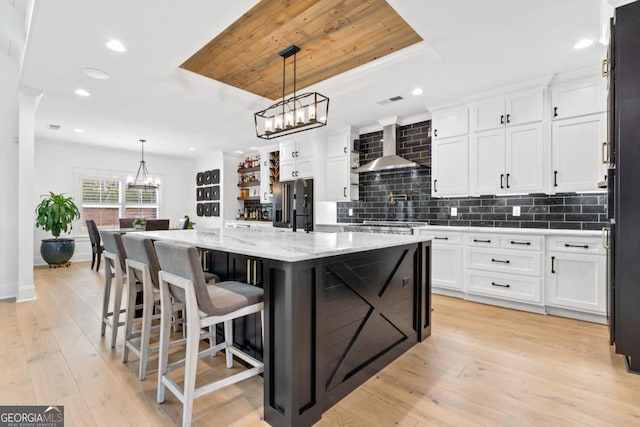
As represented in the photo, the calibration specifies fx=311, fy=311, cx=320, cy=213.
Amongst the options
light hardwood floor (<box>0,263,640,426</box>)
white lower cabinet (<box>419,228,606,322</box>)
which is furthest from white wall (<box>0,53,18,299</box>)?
white lower cabinet (<box>419,228,606,322</box>)

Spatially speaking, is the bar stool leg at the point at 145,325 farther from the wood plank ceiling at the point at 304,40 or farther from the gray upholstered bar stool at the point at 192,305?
the wood plank ceiling at the point at 304,40

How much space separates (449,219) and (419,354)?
2.50 metres

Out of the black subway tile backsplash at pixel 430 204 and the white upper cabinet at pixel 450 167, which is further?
the white upper cabinet at pixel 450 167

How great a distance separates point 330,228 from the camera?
5480mm

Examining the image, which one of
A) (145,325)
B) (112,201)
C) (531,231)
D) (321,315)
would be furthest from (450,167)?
(112,201)

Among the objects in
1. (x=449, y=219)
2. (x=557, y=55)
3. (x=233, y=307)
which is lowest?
(x=233, y=307)

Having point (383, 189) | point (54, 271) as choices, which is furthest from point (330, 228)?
point (54, 271)

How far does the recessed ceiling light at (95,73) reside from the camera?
3173 mm

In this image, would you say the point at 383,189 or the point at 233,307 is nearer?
the point at 233,307

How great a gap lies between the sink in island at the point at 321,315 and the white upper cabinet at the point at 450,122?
2209 millimetres

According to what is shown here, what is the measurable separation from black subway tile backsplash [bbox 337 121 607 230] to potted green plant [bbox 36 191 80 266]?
503cm

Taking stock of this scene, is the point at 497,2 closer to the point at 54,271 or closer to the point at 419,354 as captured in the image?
the point at 419,354

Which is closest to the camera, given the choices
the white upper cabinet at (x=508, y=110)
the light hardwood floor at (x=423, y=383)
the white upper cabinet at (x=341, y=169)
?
the light hardwood floor at (x=423, y=383)

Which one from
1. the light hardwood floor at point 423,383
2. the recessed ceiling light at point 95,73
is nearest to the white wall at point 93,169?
the recessed ceiling light at point 95,73
